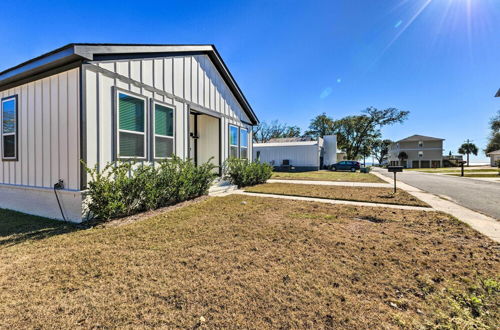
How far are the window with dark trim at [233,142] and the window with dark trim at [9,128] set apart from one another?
6.89m

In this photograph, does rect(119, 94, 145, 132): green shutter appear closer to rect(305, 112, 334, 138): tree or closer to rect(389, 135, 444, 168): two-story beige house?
rect(305, 112, 334, 138): tree

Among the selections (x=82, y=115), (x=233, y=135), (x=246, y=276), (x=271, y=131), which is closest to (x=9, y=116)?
(x=82, y=115)

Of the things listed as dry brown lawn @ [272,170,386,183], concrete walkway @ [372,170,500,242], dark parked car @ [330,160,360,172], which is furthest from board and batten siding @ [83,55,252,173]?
dark parked car @ [330,160,360,172]

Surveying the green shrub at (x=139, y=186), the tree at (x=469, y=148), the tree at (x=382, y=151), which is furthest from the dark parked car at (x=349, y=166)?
the tree at (x=469, y=148)

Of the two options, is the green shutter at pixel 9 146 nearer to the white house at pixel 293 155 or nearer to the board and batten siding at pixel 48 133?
the board and batten siding at pixel 48 133

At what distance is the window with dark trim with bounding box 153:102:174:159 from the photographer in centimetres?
586

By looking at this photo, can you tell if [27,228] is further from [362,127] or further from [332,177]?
[362,127]

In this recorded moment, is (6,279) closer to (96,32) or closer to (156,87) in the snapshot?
(156,87)

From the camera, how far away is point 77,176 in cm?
425

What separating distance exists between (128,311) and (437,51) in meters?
17.3

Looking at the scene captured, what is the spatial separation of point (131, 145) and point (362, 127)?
149 ft

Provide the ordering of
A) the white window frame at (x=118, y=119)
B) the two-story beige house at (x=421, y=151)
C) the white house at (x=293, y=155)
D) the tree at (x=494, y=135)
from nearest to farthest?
the white window frame at (x=118, y=119) < the white house at (x=293, y=155) < the tree at (x=494, y=135) < the two-story beige house at (x=421, y=151)

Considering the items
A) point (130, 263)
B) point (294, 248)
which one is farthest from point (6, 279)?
point (294, 248)

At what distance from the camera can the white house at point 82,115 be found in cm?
427
